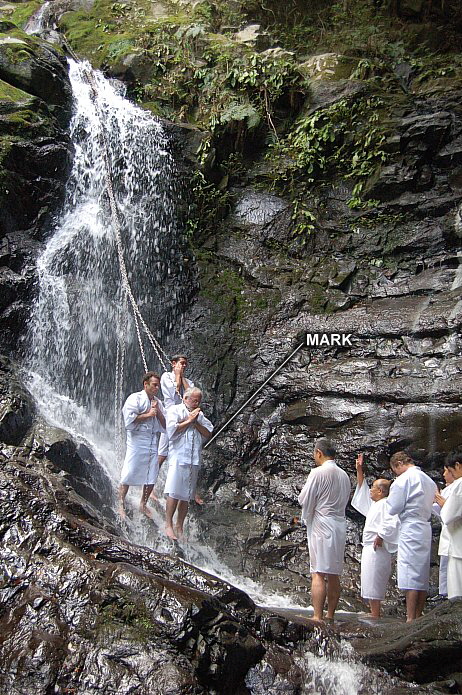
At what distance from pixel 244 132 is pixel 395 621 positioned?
9.49 m

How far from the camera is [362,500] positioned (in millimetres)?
6730

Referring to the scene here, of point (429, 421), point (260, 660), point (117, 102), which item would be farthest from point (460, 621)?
point (117, 102)

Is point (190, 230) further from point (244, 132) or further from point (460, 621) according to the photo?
point (460, 621)

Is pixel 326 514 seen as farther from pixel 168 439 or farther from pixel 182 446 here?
pixel 168 439

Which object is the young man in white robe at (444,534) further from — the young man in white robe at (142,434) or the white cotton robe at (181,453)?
the young man in white robe at (142,434)

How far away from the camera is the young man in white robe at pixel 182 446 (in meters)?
6.85

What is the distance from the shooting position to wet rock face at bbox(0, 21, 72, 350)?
925 centimetres

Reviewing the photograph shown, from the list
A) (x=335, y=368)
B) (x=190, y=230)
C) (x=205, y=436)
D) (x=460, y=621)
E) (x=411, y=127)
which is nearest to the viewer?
(x=460, y=621)

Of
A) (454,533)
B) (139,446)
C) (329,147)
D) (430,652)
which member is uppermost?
(329,147)

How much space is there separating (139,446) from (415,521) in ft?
11.0

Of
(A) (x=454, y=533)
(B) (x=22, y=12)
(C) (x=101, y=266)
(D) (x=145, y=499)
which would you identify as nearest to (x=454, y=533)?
(A) (x=454, y=533)

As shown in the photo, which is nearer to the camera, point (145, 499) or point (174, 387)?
point (145, 499)

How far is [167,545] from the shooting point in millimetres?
7008

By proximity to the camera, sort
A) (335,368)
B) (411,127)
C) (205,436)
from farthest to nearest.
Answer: (411,127) → (335,368) → (205,436)
